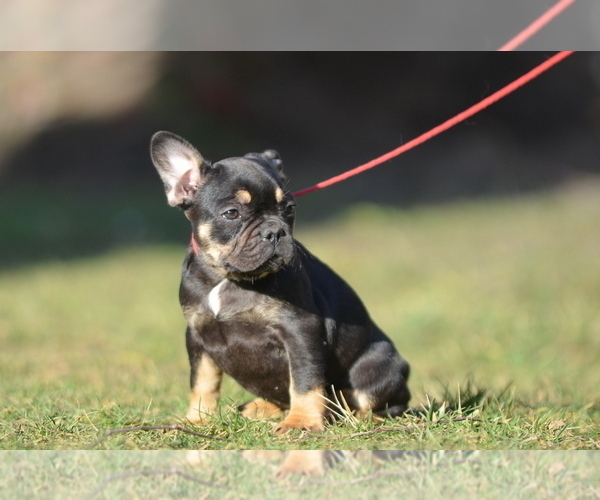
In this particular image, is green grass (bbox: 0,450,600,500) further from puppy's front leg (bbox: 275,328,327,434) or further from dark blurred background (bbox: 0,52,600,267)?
dark blurred background (bbox: 0,52,600,267)

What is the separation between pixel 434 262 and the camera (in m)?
12.4

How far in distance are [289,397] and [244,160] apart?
3.95 ft

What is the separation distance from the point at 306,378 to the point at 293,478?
76cm

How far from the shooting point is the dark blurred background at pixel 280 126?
16.5 meters

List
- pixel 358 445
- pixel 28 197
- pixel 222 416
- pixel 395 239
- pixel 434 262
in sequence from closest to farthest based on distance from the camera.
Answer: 1. pixel 358 445
2. pixel 222 416
3. pixel 434 262
4. pixel 395 239
5. pixel 28 197

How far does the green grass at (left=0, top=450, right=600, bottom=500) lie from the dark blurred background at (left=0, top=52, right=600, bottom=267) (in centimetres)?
1128

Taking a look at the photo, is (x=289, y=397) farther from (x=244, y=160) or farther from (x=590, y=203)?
(x=590, y=203)

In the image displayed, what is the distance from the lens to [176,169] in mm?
4422

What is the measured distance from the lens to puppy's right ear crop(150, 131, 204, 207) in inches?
A: 173

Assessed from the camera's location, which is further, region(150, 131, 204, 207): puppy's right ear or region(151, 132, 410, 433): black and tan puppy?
region(150, 131, 204, 207): puppy's right ear

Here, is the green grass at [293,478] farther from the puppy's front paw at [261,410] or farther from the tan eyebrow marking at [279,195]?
the tan eyebrow marking at [279,195]

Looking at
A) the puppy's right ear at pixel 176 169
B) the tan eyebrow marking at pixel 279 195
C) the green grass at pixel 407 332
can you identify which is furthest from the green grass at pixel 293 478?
the puppy's right ear at pixel 176 169

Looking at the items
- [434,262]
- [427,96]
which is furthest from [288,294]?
[427,96]

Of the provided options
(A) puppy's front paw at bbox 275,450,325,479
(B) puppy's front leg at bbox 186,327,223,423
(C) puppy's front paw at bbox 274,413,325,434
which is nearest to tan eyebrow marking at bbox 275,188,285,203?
(B) puppy's front leg at bbox 186,327,223,423
